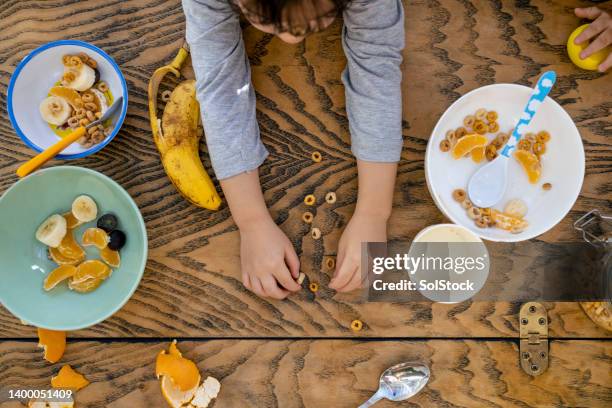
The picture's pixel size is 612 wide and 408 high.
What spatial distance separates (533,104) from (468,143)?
10cm

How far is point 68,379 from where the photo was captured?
32.7 inches

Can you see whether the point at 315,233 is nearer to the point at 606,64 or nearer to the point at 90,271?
the point at 90,271

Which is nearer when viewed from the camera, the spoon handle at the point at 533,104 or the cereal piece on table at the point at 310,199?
the spoon handle at the point at 533,104

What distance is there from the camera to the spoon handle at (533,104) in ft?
2.42

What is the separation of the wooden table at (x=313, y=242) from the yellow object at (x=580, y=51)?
0.05ft

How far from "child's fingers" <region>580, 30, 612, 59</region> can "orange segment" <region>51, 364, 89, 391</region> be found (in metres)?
0.91

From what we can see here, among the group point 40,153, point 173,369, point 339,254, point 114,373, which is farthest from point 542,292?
point 40,153

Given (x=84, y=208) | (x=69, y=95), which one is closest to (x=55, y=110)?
(x=69, y=95)

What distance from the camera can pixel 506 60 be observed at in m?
0.84

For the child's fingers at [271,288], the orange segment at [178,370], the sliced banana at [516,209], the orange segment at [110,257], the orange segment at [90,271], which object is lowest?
the orange segment at [178,370]

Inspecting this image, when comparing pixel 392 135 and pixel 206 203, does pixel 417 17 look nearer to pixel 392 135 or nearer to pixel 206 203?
pixel 392 135

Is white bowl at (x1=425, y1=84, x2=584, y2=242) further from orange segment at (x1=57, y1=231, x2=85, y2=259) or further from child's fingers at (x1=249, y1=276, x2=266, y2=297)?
orange segment at (x1=57, y1=231, x2=85, y2=259)

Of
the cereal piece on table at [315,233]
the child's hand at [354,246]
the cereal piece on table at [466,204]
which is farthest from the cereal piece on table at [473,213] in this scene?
the cereal piece on table at [315,233]

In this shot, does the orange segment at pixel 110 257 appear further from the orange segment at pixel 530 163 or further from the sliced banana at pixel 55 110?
the orange segment at pixel 530 163
